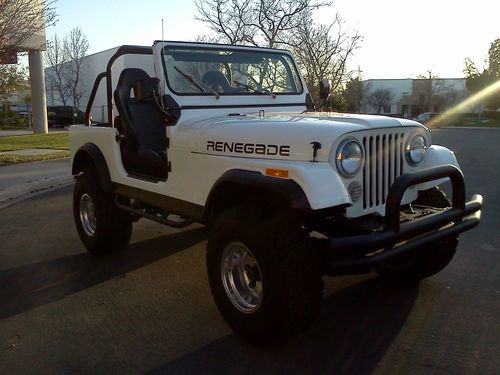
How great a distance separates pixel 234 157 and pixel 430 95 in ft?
227

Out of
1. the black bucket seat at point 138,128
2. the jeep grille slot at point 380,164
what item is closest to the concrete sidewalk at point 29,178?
the black bucket seat at point 138,128

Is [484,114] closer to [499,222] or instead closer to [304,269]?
[499,222]

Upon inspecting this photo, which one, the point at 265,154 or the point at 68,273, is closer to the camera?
the point at 265,154

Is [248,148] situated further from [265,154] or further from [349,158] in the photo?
[349,158]

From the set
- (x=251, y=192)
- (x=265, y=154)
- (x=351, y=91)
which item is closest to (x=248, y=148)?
(x=265, y=154)

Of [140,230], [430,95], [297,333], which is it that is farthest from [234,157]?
[430,95]

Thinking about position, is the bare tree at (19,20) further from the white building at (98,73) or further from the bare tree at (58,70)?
the bare tree at (58,70)

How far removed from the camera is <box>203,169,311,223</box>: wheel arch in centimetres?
297

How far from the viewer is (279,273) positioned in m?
3.04

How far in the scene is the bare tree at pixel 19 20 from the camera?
11.9 metres

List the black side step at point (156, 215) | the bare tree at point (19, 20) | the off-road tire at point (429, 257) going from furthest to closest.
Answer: the bare tree at point (19, 20)
the black side step at point (156, 215)
the off-road tire at point (429, 257)

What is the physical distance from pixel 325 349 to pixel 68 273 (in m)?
2.71

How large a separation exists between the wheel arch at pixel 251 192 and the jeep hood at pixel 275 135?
187mm

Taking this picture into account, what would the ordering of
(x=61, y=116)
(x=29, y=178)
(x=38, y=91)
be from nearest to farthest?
(x=29, y=178), (x=38, y=91), (x=61, y=116)
